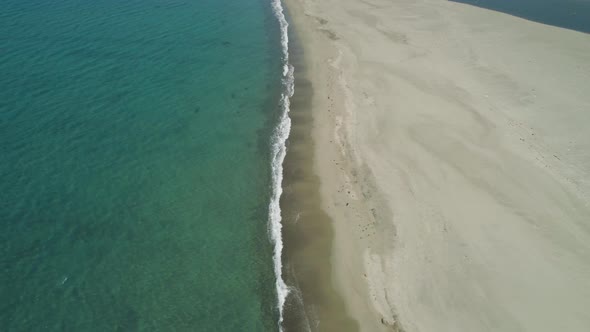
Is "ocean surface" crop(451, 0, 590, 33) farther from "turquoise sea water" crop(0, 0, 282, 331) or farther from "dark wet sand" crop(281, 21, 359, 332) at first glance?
"dark wet sand" crop(281, 21, 359, 332)

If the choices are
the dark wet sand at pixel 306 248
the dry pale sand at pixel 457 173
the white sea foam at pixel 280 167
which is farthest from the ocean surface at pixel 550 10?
the dark wet sand at pixel 306 248

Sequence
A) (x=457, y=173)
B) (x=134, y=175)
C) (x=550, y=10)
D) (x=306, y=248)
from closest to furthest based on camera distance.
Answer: (x=306, y=248) < (x=457, y=173) < (x=134, y=175) < (x=550, y=10)

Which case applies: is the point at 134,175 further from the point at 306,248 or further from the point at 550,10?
the point at 550,10

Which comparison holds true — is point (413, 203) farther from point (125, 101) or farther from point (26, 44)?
point (26, 44)

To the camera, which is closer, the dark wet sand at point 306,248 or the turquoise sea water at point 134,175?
the dark wet sand at point 306,248

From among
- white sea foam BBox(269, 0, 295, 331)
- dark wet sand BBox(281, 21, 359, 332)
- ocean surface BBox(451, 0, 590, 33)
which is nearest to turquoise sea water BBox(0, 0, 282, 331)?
white sea foam BBox(269, 0, 295, 331)

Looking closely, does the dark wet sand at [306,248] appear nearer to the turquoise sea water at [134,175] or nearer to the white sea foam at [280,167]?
the white sea foam at [280,167]

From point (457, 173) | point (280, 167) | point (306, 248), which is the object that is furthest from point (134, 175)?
point (457, 173)
